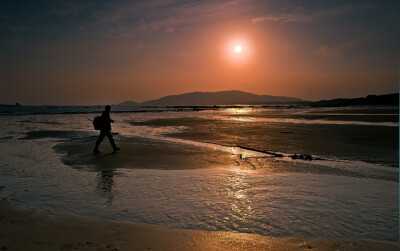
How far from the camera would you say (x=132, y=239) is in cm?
466

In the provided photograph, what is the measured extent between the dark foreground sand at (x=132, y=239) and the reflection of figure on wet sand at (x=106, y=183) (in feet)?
5.80

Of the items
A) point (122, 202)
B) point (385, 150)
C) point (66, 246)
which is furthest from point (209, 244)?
point (385, 150)

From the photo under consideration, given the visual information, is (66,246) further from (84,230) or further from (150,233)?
(150,233)

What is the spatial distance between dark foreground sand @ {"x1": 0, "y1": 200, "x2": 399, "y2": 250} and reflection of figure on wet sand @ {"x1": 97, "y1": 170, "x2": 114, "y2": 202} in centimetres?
177

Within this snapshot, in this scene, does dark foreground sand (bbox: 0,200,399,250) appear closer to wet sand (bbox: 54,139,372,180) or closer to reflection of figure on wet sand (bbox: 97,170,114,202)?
reflection of figure on wet sand (bbox: 97,170,114,202)

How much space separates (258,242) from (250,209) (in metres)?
1.49

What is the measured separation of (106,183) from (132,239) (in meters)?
4.04

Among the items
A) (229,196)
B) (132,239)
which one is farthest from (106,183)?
(132,239)

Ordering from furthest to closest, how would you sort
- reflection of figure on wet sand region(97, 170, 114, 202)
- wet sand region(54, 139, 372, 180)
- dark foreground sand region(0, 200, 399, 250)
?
wet sand region(54, 139, 372, 180) < reflection of figure on wet sand region(97, 170, 114, 202) < dark foreground sand region(0, 200, 399, 250)

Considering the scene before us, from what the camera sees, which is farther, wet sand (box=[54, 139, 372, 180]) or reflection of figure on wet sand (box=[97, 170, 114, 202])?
wet sand (box=[54, 139, 372, 180])

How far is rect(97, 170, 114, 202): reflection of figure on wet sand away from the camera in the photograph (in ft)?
23.6

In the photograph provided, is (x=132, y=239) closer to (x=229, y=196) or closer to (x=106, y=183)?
(x=229, y=196)

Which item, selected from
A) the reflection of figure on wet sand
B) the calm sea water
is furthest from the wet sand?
the reflection of figure on wet sand

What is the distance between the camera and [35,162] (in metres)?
11.8
